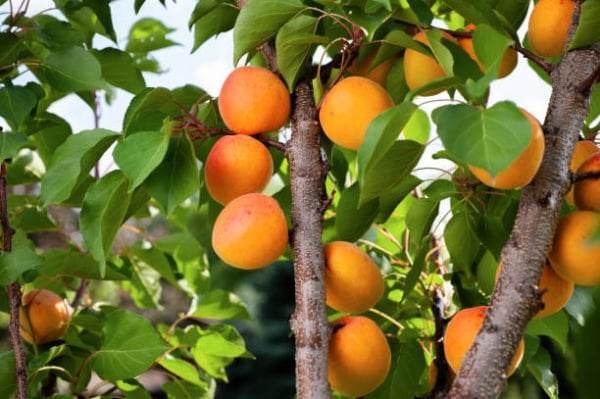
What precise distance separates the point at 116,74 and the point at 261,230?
1.50 feet

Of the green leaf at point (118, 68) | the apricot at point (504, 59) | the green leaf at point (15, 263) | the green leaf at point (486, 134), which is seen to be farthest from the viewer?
the green leaf at point (118, 68)

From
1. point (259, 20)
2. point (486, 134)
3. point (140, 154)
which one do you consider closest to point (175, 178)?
point (140, 154)

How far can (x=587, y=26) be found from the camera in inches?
22.4

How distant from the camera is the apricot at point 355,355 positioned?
0.62 meters

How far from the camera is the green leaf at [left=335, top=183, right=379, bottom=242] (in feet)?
2.31

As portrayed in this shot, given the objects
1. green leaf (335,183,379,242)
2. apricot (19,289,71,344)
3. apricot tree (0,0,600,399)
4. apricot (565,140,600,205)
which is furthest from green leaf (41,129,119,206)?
apricot (565,140,600,205)

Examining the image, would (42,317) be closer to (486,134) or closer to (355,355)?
(355,355)

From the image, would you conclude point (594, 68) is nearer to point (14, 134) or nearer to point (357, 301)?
point (357, 301)

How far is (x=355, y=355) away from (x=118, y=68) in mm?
534

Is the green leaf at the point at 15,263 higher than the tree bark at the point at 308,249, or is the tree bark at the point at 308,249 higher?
the tree bark at the point at 308,249

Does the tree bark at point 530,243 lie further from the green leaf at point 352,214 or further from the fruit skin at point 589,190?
the green leaf at point 352,214

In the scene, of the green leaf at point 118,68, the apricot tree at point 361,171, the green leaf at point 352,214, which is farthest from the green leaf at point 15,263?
the green leaf at point 352,214

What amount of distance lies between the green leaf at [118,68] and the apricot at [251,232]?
406 millimetres

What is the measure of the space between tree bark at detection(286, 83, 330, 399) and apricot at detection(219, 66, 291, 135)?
0.06 feet
